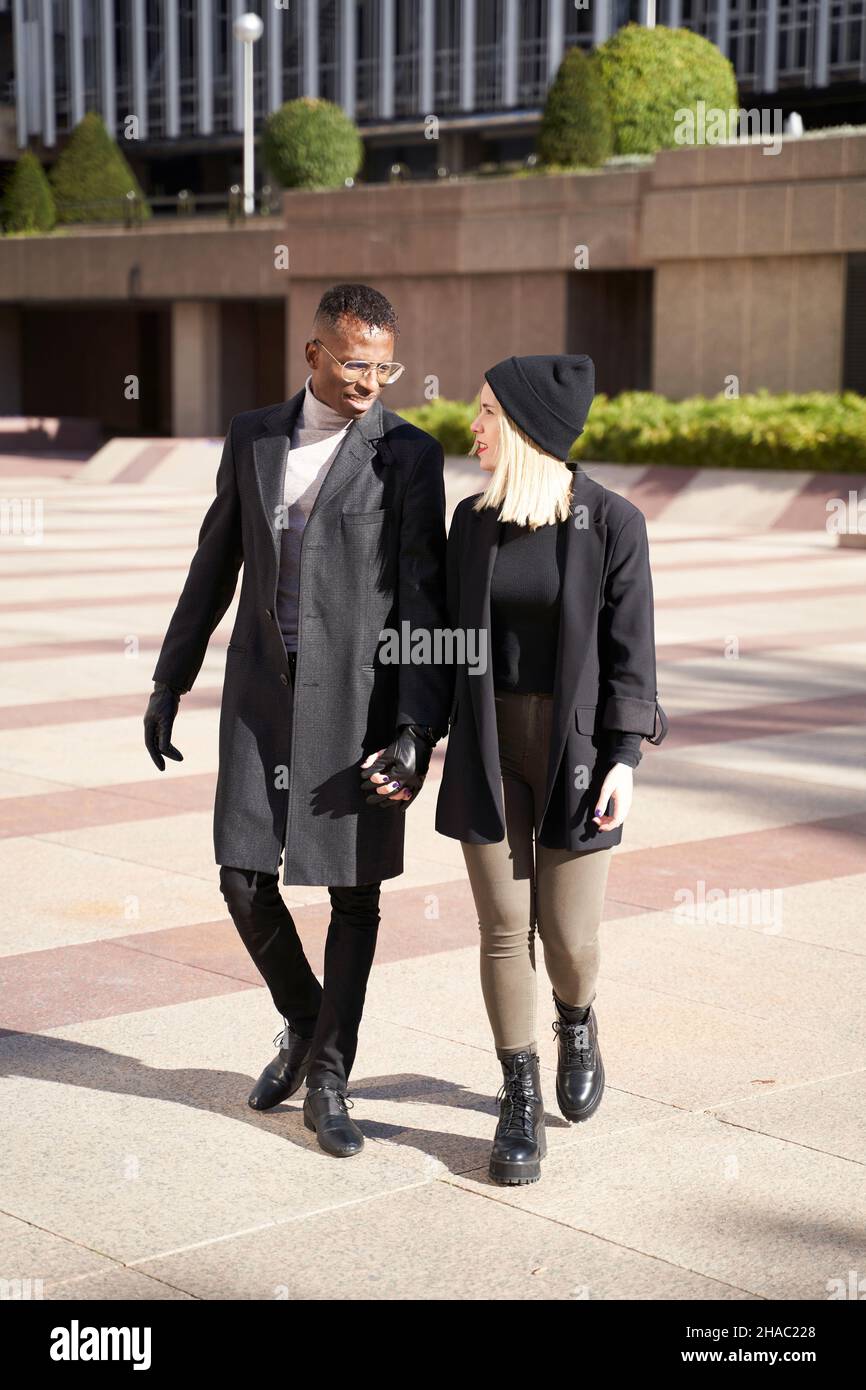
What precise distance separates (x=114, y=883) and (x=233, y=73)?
4563cm

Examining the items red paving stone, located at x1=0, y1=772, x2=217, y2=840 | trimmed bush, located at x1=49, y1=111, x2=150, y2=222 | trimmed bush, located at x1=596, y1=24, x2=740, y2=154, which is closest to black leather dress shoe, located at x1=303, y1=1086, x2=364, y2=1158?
red paving stone, located at x1=0, y1=772, x2=217, y2=840

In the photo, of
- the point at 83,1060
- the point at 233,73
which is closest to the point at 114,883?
the point at 83,1060

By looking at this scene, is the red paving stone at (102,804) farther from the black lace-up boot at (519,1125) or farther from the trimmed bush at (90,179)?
the trimmed bush at (90,179)

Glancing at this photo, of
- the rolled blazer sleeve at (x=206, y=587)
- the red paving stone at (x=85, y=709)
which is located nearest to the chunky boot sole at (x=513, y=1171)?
the rolled blazer sleeve at (x=206, y=587)

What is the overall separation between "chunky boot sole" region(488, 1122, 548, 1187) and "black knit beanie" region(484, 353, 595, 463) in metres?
1.53

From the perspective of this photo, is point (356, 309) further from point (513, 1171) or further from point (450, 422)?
point (450, 422)

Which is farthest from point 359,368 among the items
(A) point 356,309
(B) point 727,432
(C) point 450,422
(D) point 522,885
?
(C) point 450,422

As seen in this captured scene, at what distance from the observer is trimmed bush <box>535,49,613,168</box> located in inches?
1045

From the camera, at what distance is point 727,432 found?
21656mm

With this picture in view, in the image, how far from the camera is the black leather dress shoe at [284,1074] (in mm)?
4355

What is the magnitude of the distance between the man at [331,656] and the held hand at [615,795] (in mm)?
390

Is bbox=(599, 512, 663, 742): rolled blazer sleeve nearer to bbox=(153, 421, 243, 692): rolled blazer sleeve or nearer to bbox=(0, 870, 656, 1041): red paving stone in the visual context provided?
bbox=(153, 421, 243, 692): rolled blazer sleeve

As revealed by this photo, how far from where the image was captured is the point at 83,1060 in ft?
15.3
